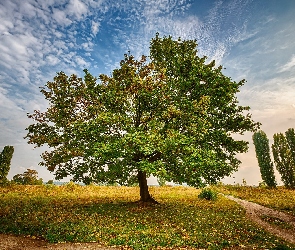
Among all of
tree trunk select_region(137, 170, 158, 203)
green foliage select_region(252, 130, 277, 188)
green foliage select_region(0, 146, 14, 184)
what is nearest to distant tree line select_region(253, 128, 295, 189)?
green foliage select_region(252, 130, 277, 188)

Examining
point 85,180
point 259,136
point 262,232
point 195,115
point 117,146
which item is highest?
point 259,136

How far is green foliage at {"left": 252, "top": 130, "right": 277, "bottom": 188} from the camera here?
46.3 meters

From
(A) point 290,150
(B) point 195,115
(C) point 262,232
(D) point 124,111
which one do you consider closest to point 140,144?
(D) point 124,111

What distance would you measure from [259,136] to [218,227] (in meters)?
41.9

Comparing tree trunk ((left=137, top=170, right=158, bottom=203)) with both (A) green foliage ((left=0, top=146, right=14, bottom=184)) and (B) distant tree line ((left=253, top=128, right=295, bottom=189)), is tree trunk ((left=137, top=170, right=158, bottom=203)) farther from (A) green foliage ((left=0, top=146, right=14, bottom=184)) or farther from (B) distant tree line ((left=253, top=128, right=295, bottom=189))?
(B) distant tree line ((left=253, top=128, right=295, bottom=189))

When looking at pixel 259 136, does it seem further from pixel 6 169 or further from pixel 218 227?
pixel 6 169

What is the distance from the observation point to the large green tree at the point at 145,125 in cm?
1717

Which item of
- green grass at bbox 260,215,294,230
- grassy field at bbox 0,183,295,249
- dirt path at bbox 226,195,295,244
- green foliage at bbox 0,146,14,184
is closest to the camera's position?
grassy field at bbox 0,183,295,249

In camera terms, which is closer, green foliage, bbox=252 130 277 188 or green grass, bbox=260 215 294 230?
green grass, bbox=260 215 294 230

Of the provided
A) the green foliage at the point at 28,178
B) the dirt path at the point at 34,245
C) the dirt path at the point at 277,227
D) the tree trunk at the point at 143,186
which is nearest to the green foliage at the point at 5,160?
the green foliage at the point at 28,178

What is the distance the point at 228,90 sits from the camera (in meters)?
22.0

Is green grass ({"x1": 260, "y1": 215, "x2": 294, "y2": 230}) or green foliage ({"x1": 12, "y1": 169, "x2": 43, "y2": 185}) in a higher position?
green foliage ({"x1": 12, "y1": 169, "x2": 43, "y2": 185})

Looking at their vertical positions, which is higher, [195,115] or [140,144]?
[195,115]

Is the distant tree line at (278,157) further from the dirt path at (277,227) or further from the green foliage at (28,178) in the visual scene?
the green foliage at (28,178)
